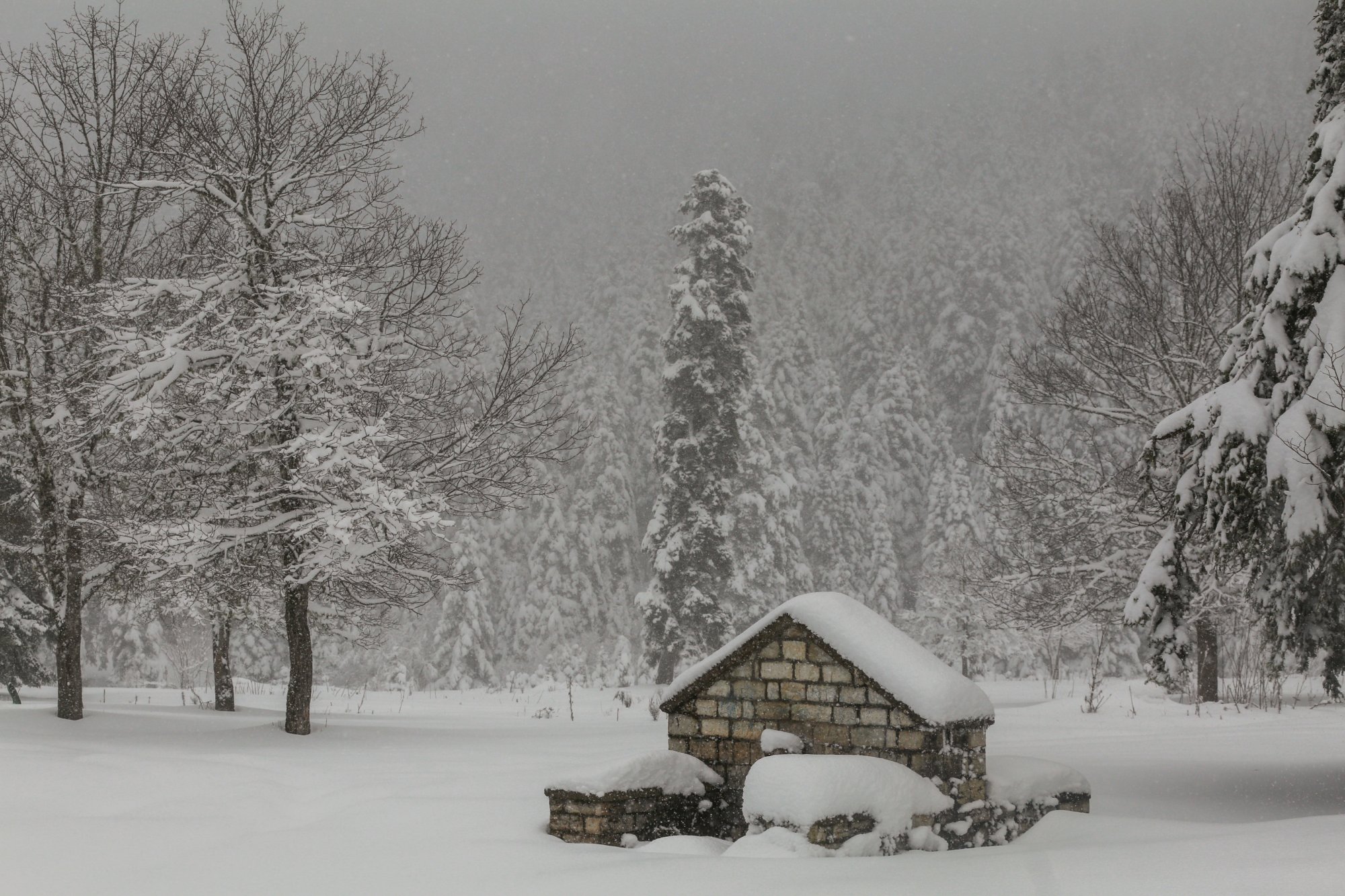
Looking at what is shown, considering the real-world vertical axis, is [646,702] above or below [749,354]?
below

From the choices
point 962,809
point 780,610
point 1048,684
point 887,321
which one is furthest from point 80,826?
point 887,321

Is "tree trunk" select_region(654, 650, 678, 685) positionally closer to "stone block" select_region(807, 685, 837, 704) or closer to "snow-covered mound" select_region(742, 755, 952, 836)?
"stone block" select_region(807, 685, 837, 704)

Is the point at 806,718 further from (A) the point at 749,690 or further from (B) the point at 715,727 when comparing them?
(B) the point at 715,727

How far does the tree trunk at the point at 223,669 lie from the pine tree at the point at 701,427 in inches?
487

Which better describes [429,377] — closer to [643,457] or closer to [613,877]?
[613,877]

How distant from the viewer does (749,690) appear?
25.5 ft

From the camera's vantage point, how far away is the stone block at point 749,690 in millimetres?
7707

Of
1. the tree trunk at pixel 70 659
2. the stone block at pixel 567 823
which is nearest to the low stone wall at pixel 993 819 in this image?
the stone block at pixel 567 823

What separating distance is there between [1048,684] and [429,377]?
75.6ft

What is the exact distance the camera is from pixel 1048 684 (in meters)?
30.0

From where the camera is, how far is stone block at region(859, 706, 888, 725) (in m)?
7.20

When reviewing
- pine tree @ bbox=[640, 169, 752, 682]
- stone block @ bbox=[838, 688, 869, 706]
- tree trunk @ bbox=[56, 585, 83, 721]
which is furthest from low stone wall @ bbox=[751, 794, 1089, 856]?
pine tree @ bbox=[640, 169, 752, 682]

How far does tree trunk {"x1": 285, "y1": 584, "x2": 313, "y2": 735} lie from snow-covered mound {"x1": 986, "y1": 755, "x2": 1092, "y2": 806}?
8165 mm

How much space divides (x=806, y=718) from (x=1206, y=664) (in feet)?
46.4
